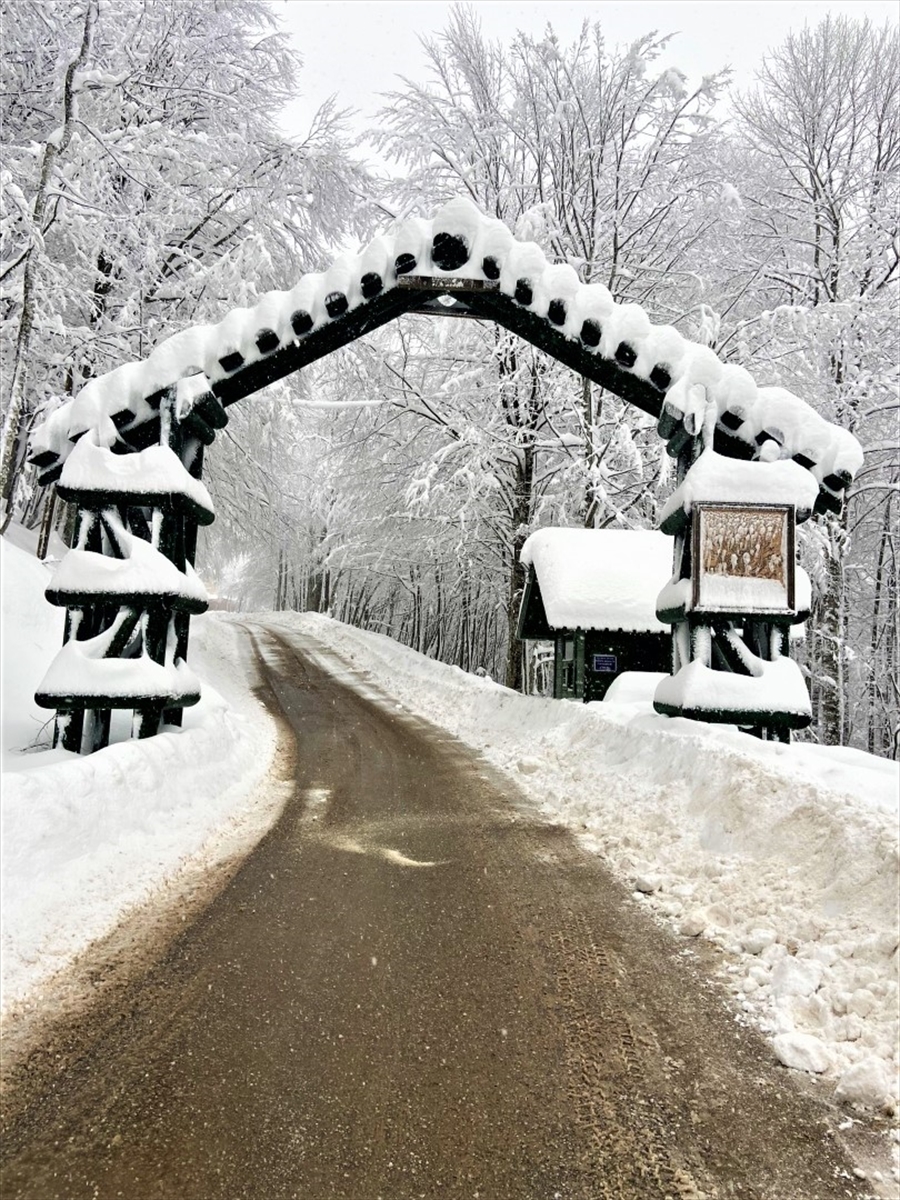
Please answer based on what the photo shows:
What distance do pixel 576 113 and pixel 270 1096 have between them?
16641mm

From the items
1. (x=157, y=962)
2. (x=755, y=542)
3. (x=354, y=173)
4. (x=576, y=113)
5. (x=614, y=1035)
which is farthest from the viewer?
(x=576, y=113)

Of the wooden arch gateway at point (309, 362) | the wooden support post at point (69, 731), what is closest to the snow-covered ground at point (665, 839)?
the wooden support post at point (69, 731)

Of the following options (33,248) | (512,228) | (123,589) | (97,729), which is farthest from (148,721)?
(512,228)

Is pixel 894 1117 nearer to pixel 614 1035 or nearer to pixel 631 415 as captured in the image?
pixel 614 1035

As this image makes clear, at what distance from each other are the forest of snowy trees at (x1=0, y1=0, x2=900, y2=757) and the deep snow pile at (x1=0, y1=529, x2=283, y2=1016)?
5302 millimetres

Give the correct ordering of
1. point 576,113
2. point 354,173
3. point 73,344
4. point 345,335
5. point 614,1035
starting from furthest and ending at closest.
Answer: point 576,113 < point 354,173 < point 73,344 < point 345,335 < point 614,1035

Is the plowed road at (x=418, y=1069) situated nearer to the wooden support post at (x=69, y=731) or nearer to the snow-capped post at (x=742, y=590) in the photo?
the wooden support post at (x=69, y=731)

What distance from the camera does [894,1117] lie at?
7.33ft

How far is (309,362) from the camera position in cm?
684

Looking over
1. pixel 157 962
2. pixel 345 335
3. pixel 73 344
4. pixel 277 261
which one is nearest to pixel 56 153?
pixel 73 344

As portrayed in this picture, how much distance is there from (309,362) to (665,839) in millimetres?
5447

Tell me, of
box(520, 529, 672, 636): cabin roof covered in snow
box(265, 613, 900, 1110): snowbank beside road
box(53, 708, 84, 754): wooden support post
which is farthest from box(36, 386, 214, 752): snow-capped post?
box(520, 529, 672, 636): cabin roof covered in snow

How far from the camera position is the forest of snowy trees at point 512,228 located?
10828mm

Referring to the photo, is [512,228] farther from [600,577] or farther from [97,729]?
[97,729]
